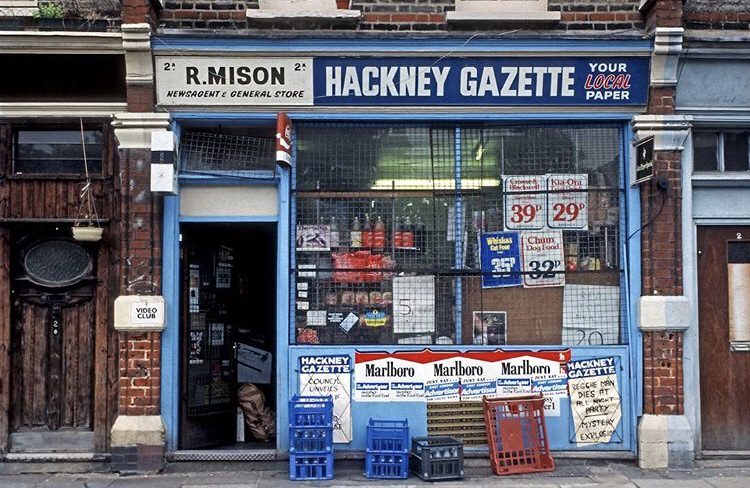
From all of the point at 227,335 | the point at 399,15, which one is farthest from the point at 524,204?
the point at 227,335

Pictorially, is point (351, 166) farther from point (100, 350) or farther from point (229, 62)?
point (100, 350)

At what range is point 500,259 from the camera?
8531 mm

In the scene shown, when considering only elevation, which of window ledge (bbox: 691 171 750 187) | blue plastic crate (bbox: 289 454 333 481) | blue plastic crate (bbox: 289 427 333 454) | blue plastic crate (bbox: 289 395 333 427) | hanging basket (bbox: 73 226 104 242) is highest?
window ledge (bbox: 691 171 750 187)

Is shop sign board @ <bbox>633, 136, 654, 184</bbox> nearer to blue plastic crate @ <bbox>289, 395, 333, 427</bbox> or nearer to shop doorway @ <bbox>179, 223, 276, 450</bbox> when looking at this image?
blue plastic crate @ <bbox>289, 395, 333, 427</bbox>

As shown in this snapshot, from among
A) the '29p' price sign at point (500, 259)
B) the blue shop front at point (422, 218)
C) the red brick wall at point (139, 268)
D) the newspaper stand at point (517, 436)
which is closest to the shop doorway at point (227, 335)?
the blue shop front at point (422, 218)

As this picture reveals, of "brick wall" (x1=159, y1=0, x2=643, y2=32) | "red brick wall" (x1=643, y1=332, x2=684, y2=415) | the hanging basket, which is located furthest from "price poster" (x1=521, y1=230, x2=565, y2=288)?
the hanging basket

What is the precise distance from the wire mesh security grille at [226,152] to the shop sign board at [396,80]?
18.8 inches

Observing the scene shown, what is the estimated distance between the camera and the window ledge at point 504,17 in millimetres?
8305

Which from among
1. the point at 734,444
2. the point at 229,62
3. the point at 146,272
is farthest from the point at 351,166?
the point at 734,444

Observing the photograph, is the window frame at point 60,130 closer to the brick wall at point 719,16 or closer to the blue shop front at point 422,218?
the blue shop front at point 422,218

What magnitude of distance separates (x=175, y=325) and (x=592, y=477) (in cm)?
461

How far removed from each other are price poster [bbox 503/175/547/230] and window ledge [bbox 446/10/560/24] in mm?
1693

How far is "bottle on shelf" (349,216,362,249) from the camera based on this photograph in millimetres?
8578

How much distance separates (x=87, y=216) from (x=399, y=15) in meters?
4.01
